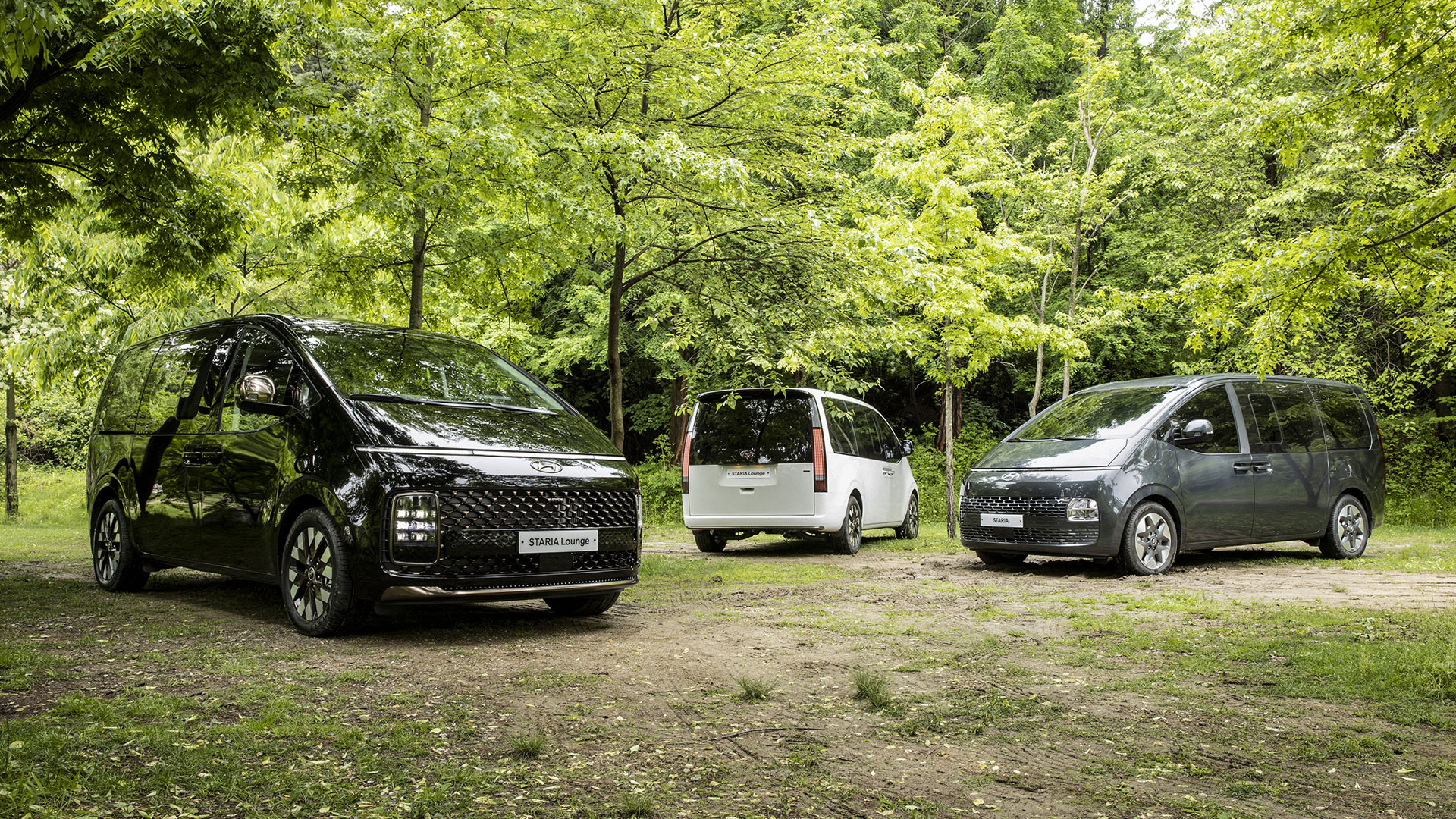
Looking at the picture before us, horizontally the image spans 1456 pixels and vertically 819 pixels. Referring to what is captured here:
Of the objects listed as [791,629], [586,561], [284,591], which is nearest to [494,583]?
[586,561]

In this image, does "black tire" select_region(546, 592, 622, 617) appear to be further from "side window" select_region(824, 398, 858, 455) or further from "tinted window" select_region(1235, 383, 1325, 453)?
"tinted window" select_region(1235, 383, 1325, 453)

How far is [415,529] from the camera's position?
5.47 meters

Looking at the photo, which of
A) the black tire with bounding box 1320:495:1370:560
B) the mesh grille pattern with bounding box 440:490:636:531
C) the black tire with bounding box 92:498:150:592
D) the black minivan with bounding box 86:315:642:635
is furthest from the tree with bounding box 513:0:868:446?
the black tire with bounding box 1320:495:1370:560

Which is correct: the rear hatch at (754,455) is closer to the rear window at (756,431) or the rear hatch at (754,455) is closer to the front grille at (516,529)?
the rear window at (756,431)

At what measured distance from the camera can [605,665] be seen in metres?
5.13

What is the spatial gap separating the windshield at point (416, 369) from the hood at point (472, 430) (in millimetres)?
164

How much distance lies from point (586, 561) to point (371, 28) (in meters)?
5.59

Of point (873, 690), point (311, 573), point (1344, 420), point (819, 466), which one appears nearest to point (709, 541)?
point (819, 466)

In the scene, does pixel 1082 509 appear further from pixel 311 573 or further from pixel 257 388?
pixel 257 388

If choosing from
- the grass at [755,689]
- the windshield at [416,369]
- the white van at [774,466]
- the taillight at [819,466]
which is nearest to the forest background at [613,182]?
the white van at [774,466]

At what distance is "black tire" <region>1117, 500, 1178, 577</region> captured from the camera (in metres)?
9.18

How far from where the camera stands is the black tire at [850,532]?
12.3 metres

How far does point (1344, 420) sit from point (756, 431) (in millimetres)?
6640

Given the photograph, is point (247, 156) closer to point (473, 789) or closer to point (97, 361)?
point (97, 361)
